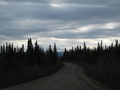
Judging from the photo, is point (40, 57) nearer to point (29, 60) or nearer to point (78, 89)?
point (29, 60)

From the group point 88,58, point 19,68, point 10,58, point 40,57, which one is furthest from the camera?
point 88,58

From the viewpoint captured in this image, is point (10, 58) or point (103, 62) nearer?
point (103, 62)

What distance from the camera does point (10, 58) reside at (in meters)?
37.8

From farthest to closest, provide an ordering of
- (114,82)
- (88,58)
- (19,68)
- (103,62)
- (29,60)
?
1. (88,58)
2. (29,60)
3. (19,68)
4. (103,62)
5. (114,82)

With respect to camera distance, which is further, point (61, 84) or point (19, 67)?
point (19, 67)

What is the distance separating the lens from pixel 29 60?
49.7 meters

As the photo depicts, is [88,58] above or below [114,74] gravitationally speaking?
below

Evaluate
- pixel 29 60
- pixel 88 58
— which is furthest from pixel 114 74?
pixel 88 58

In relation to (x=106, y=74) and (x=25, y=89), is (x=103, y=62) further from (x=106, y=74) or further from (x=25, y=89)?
(x=25, y=89)

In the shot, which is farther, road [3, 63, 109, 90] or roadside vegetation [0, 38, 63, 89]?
roadside vegetation [0, 38, 63, 89]

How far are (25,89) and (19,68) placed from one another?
13204mm

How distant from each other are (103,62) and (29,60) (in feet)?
97.4

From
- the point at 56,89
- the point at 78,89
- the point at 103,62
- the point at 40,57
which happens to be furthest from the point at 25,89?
the point at 40,57

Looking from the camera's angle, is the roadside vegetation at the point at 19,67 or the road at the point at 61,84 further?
the roadside vegetation at the point at 19,67
